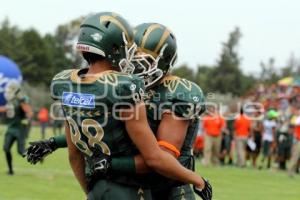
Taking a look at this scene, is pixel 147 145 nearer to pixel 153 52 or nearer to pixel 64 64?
pixel 153 52

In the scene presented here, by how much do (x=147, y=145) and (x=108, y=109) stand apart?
10.3 inches

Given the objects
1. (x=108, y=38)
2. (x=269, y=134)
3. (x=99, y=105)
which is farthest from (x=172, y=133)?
(x=269, y=134)

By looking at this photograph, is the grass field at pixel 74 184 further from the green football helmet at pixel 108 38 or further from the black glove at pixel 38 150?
the green football helmet at pixel 108 38

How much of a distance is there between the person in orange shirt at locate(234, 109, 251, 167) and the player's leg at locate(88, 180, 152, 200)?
13887mm

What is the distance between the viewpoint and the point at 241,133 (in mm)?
17422

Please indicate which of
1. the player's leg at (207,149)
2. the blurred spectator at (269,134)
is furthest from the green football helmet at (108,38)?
the blurred spectator at (269,134)

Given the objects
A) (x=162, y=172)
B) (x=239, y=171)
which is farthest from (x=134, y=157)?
(x=239, y=171)

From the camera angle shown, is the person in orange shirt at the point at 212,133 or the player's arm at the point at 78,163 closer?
the player's arm at the point at 78,163

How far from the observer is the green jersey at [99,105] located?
322cm

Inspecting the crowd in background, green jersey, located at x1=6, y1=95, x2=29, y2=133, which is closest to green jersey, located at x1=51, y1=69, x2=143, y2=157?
green jersey, located at x1=6, y1=95, x2=29, y2=133

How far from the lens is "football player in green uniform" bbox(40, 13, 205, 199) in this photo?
128 inches

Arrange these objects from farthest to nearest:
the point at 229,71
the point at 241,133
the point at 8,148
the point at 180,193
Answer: the point at 229,71, the point at 241,133, the point at 8,148, the point at 180,193

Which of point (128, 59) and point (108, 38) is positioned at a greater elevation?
point (108, 38)

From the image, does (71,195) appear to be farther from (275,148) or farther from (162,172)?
A: (275,148)
